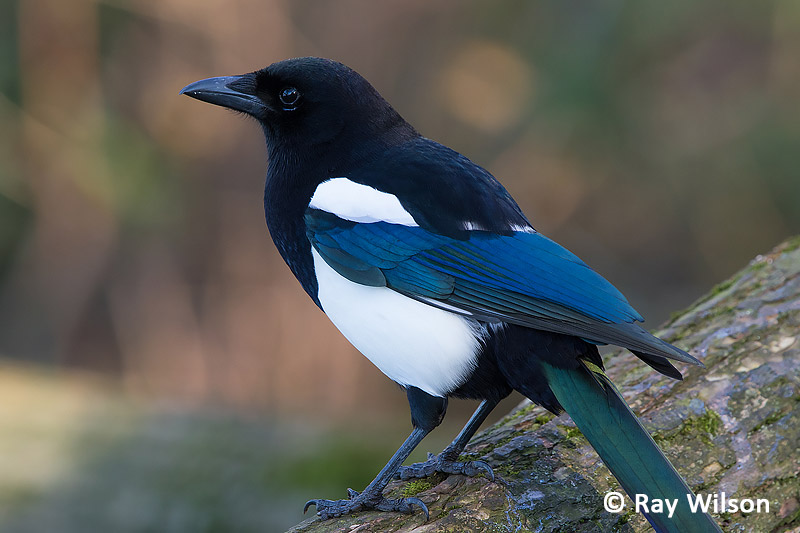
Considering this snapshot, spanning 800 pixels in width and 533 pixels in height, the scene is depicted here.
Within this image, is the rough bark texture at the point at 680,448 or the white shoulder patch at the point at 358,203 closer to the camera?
the rough bark texture at the point at 680,448

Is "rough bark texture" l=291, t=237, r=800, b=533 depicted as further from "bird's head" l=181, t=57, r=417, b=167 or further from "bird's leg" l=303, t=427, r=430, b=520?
"bird's head" l=181, t=57, r=417, b=167

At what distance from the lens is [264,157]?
4.99 meters

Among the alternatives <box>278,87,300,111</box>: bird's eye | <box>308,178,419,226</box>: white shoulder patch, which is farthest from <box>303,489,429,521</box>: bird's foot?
<box>278,87,300,111</box>: bird's eye

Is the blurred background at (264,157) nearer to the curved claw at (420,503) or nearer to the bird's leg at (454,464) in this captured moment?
the bird's leg at (454,464)

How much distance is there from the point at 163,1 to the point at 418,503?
392 cm

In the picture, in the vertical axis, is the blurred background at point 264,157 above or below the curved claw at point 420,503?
above

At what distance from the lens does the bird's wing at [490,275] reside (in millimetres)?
1653

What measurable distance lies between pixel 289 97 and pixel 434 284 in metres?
0.64

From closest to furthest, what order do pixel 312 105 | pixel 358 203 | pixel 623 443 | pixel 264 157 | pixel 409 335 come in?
pixel 623 443 < pixel 409 335 < pixel 358 203 < pixel 312 105 < pixel 264 157

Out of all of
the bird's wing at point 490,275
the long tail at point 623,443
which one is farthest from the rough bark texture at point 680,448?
the bird's wing at point 490,275

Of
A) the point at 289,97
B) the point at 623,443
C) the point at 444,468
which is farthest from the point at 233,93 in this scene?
the point at 623,443

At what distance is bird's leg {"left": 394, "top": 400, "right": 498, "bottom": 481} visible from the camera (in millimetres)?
1779

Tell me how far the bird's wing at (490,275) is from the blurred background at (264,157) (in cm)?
195

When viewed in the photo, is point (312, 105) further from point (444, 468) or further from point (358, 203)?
point (444, 468)
